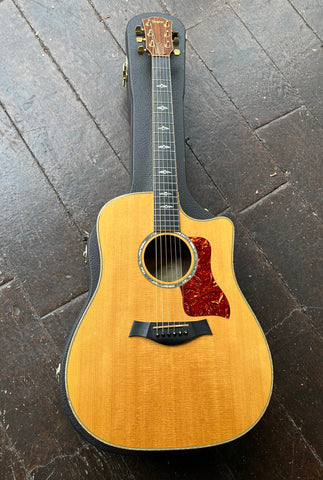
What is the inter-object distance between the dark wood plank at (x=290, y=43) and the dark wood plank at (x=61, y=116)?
34.0 inches

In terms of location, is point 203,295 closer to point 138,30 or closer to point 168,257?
point 168,257

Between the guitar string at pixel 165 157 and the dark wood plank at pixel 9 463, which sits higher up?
the guitar string at pixel 165 157

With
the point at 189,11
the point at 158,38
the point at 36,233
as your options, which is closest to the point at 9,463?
the point at 36,233

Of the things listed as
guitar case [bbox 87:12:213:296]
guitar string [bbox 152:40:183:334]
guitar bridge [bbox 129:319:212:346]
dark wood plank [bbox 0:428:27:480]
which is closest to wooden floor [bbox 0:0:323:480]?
dark wood plank [bbox 0:428:27:480]

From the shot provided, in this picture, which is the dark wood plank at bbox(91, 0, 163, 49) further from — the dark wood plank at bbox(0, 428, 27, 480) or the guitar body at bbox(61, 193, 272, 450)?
the dark wood plank at bbox(0, 428, 27, 480)

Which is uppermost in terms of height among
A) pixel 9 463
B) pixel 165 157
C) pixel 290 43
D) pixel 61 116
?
pixel 61 116

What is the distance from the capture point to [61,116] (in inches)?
82.8

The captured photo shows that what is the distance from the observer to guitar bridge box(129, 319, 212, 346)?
1.41 meters

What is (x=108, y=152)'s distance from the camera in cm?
208

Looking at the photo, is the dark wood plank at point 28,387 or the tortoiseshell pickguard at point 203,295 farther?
the dark wood plank at point 28,387

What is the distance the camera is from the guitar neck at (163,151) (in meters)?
1.59

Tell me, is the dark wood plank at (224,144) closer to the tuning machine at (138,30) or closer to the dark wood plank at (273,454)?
the tuning machine at (138,30)

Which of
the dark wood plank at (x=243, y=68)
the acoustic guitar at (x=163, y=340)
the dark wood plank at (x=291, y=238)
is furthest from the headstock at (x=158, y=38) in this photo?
the dark wood plank at (x=291, y=238)

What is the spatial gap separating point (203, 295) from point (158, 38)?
119 centimetres
